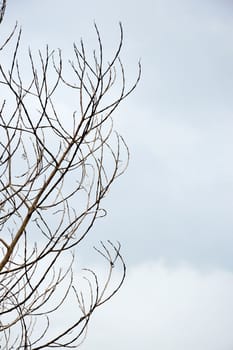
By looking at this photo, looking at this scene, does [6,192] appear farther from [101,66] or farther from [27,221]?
[101,66]

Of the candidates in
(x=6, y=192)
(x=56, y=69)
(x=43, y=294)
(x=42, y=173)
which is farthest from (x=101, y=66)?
(x=43, y=294)

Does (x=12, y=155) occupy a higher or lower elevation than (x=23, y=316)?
higher

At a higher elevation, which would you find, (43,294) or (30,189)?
(30,189)

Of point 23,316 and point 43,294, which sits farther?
point 43,294

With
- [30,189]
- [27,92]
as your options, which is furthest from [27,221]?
[27,92]

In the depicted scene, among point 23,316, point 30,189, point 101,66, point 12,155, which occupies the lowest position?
point 23,316

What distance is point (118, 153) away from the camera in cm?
277

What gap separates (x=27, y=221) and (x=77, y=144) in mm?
454

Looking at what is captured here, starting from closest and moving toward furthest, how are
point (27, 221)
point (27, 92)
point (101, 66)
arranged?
point (27, 221)
point (101, 66)
point (27, 92)

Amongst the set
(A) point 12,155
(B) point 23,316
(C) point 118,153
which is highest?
(C) point 118,153

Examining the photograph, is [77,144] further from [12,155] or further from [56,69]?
[56,69]

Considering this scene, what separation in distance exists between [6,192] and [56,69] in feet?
2.49

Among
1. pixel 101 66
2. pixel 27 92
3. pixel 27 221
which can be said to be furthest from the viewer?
pixel 27 92

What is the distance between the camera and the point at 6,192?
2.69 meters
